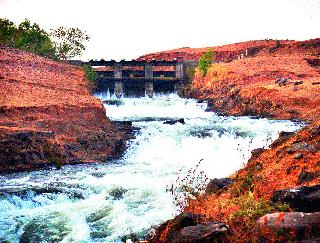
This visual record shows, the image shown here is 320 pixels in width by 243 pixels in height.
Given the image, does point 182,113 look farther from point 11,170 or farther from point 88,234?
point 88,234

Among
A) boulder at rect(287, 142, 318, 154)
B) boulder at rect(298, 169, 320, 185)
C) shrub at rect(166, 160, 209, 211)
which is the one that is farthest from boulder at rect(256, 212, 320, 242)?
boulder at rect(287, 142, 318, 154)

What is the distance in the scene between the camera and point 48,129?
2231cm

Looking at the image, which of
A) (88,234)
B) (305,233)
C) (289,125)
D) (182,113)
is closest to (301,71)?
(182,113)

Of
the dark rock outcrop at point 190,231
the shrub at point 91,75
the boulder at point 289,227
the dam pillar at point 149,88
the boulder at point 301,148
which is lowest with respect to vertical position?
the dark rock outcrop at point 190,231

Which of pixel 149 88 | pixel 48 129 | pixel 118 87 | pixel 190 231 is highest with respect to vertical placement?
pixel 118 87

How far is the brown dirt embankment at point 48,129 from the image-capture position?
64.7 feet

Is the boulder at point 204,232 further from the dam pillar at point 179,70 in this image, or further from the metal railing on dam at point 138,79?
the dam pillar at point 179,70

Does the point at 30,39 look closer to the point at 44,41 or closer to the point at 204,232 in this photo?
the point at 44,41

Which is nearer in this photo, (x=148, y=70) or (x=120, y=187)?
(x=120, y=187)

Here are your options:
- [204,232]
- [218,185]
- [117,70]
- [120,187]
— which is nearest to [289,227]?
[204,232]

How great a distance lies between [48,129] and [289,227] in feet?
60.9

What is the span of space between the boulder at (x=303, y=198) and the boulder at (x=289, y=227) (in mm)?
766

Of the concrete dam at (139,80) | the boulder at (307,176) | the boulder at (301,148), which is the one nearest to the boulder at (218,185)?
the boulder at (301,148)

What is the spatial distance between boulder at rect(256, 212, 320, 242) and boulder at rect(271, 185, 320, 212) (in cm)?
77
